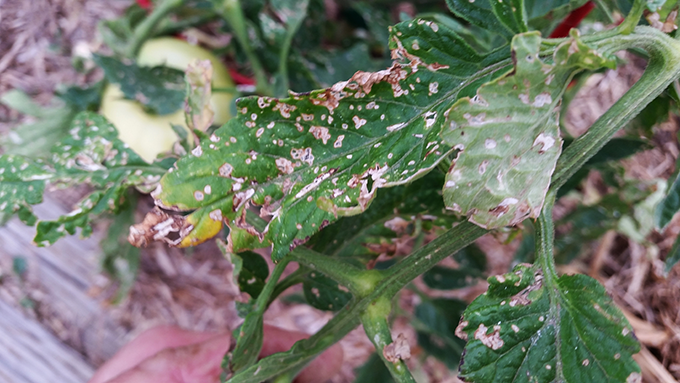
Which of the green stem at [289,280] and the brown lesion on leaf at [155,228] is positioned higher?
the brown lesion on leaf at [155,228]

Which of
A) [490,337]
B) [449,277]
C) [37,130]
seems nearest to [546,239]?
[490,337]

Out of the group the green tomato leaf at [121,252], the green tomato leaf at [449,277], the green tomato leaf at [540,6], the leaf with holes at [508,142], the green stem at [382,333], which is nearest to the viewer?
the leaf with holes at [508,142]

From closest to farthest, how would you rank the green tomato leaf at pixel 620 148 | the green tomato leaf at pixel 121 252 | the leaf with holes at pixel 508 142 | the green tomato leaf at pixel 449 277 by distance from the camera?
the leaf with holes at pixel 508 142
the green tomato leaf at pixel 620 148
the green tomato leaf at pixel 449 277
the green tomato leaf at pixel 121 252

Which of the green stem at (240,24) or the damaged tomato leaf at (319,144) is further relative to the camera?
the green stem at (240,24)

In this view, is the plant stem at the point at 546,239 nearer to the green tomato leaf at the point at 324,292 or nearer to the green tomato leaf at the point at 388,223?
the green tomato leaf at the point at 388,223

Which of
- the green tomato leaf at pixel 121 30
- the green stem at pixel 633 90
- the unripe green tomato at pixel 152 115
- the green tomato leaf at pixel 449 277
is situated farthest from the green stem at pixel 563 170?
the green tomato leaf at pixel 121 30

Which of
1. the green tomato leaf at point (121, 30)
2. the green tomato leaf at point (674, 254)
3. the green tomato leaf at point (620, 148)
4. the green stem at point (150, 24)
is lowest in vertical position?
the green tomato leaf at point (674, 254)

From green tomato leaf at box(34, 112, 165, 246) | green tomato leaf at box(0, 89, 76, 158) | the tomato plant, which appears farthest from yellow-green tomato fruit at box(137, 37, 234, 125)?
the tomato plant
